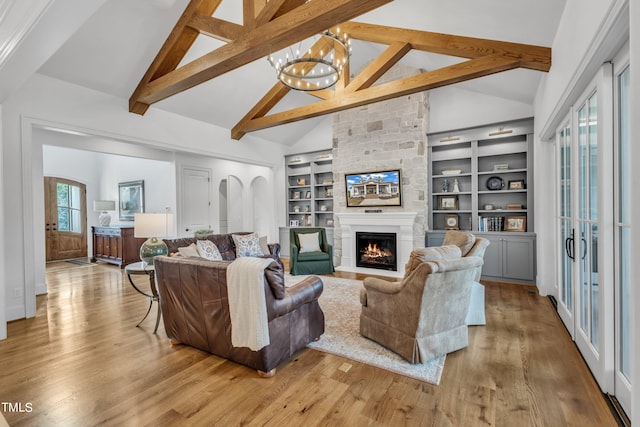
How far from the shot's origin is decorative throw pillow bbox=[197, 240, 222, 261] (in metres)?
4.38

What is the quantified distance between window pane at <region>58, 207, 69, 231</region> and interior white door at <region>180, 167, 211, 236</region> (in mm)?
4071

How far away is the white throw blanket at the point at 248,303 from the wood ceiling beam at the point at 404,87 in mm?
3356

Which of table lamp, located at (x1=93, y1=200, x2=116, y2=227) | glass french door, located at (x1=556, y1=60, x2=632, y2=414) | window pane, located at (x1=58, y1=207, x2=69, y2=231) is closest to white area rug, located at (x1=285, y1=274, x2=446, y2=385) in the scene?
glass french door, located at (x1=556, y1=60, x2=632, y2=414)

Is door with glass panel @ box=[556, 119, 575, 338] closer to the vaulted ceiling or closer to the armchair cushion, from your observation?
the vaulted ceiling

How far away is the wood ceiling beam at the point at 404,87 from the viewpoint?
3605 mm

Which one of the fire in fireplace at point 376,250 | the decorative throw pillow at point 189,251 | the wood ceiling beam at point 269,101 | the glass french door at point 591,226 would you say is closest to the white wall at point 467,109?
the glass french door at point 591,226

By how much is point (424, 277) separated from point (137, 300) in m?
4.09

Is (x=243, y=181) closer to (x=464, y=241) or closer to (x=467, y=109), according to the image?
(x=467, y=109)

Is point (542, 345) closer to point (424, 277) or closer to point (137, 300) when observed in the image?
point (424, 277)

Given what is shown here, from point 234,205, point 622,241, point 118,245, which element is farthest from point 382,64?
point 118,245

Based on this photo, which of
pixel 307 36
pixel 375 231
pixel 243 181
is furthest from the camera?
pixel 243 181

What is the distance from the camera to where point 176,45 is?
408 cm

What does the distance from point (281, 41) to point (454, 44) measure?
2.19 m

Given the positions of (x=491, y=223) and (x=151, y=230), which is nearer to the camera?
(x=151, y=230)
